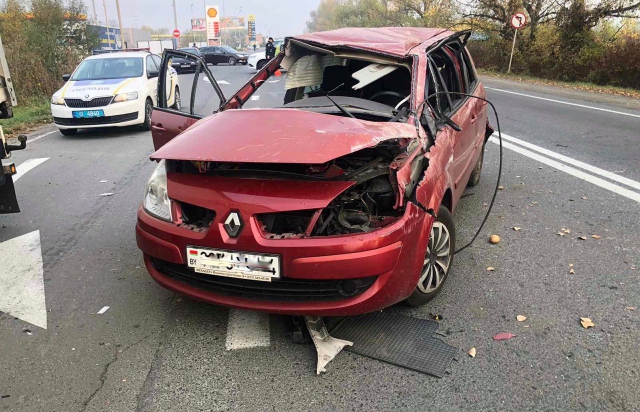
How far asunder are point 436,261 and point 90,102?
836 centimetres

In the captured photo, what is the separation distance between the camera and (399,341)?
292 centimetres

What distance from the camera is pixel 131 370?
274 centimetres

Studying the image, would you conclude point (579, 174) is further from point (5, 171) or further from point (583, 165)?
point (5, 171)

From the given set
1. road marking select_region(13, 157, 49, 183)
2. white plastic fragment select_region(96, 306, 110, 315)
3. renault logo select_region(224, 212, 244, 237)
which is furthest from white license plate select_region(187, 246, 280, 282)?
road marking select_region(13, 157, 49, 183)

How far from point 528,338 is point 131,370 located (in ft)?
7.38

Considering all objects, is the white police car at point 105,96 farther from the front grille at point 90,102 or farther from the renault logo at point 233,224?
the renault logo at point 233,224

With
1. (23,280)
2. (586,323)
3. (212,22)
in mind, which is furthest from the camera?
(212,22)

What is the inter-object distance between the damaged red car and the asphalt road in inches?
12.6

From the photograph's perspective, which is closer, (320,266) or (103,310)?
(320,266)

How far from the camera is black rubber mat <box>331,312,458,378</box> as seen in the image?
2.74 meters

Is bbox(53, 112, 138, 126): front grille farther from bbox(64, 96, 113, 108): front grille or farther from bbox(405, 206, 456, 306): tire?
bbox(405, 206, 456, 306): tire

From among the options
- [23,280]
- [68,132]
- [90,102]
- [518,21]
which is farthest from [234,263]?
[518,21]

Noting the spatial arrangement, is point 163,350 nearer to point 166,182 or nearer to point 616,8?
point 166,182

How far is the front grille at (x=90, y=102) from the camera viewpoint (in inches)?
375
